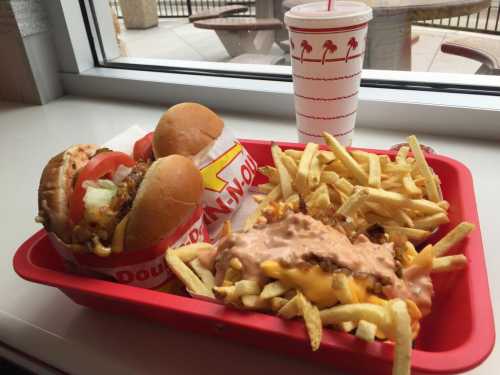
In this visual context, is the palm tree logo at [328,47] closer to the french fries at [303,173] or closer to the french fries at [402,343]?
the french fries at [303,173]

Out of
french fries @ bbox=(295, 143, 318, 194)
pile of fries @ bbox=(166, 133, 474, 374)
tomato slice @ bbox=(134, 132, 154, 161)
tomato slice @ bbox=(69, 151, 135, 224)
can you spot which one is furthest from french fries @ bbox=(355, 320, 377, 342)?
tomato slice @ bbox=(134, 132, 154, 161)

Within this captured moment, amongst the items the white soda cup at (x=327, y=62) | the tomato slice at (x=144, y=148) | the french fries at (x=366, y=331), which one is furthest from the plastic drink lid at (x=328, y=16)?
the french fries at (x=366, y=331)

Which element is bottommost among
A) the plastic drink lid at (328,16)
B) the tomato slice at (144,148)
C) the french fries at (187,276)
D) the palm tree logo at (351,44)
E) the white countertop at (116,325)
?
the white countertop at (116,325)

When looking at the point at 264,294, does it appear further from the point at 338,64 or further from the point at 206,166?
the point at 338,64

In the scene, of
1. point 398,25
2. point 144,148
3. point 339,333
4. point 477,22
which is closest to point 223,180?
point 144,148

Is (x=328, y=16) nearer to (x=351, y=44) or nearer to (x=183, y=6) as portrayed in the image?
(x=351, y=44)
